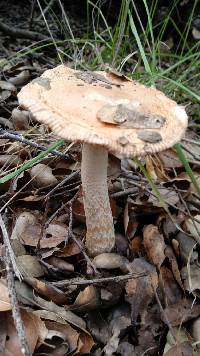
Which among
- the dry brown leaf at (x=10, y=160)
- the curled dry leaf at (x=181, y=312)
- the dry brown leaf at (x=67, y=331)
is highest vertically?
the dry brown leaf at (x=10, y=160)

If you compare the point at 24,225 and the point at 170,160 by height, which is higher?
the point at 170,160

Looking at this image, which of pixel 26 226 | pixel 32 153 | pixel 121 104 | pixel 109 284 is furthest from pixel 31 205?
pixel 121 104

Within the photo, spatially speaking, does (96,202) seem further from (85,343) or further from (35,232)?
(85,343)

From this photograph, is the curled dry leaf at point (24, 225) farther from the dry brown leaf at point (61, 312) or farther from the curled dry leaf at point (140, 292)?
the curled dry leaf at point (140, 292)

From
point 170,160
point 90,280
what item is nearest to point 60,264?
point 90,280

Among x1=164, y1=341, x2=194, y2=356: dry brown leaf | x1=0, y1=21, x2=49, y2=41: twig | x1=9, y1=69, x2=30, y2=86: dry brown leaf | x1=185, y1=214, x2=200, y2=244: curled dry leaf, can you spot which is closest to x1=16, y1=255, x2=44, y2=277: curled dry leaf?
x1=164, y1=341, x2=194, y2=356: dry brown leaf

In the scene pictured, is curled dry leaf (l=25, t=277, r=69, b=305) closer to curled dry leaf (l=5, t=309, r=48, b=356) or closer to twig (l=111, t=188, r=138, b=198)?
curled dry leaf (l=5, t=309, r=48, b=356)

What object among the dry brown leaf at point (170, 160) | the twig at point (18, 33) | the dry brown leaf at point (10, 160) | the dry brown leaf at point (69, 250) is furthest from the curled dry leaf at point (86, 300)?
the twig at point (18, 33)
